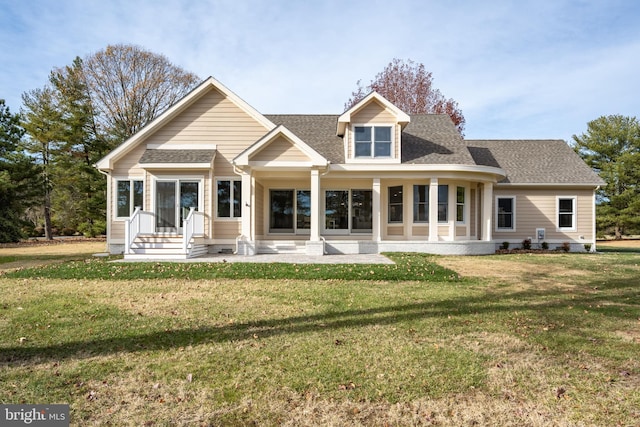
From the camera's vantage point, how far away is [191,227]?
1338cm

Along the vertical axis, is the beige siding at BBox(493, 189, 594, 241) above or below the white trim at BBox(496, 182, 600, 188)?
below

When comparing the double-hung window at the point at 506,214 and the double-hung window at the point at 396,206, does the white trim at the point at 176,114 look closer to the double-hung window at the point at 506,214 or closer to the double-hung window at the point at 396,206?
the double-hung window at the point at 396,206

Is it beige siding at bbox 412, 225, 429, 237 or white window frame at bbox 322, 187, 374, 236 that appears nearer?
beige siding at bbox 412, 225, 429, 237

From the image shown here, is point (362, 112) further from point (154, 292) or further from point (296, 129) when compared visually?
point (154, 292)

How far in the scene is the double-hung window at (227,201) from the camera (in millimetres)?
15094

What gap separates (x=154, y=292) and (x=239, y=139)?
904cm

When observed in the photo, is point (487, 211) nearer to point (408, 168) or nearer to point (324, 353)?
point (408, 168)

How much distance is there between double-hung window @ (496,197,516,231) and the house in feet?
4.83

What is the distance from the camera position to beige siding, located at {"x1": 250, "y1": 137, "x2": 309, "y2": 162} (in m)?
13.8

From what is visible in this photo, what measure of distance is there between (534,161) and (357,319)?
677 inches

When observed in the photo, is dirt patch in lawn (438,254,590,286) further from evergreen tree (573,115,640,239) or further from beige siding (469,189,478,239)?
evergreen tree (573,115,640,239)

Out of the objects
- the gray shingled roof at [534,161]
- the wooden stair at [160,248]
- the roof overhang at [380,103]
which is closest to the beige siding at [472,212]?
the gray shingled roof at [534,161]

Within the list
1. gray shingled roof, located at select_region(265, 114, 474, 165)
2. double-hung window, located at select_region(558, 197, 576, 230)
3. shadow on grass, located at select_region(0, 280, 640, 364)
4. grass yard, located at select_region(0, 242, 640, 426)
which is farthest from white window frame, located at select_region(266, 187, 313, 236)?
double-hung window, located at select_region(558, 197, 576, 230)

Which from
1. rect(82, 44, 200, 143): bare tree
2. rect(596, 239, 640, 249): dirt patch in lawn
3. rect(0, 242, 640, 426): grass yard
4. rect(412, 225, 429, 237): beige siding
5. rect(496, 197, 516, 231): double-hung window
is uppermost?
rect(82, 44, 200, 143): bare tree
